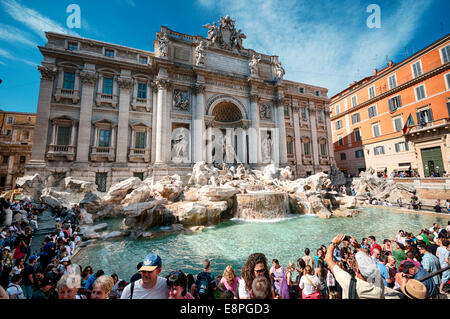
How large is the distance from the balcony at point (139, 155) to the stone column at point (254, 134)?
908 cm

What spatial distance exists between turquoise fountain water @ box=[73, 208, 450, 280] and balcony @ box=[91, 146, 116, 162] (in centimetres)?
629

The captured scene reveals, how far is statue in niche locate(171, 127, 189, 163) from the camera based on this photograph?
15012 mm

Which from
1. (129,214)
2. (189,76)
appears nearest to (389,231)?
(129,214)

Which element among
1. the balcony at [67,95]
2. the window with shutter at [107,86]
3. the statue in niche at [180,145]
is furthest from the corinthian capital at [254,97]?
the balcony at [67,95]

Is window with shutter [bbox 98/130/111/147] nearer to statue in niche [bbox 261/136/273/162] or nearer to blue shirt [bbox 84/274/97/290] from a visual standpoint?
blue shirt [bbox 84/274/97/290]

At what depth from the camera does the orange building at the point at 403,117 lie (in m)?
14.8

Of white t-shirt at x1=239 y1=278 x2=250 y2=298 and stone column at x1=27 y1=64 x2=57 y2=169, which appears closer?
white t-shirt at x1=239 y1=278 x2=250 y2=298

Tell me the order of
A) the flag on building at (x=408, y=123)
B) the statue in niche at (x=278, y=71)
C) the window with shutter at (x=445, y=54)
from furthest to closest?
the statue in niche at (x=278, y=71) < the flag on building at (x=408, y=123) < the window with shutter at (x=445, y=54)

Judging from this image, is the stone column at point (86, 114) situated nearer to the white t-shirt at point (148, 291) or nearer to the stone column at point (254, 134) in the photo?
the stone column at point (254, 134)

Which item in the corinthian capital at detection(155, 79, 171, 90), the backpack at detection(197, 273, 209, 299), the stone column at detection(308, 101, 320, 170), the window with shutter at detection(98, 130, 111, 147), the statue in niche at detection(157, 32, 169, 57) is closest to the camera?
the backpack at detection(197, 273, 209, 299)

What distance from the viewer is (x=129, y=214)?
8.06m

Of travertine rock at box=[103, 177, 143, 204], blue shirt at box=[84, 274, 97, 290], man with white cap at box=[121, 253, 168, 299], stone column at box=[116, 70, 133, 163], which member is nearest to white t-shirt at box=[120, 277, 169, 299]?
man with white cap at box=[121, 253, 168, 299]

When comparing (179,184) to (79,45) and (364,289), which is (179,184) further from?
(79,45)
